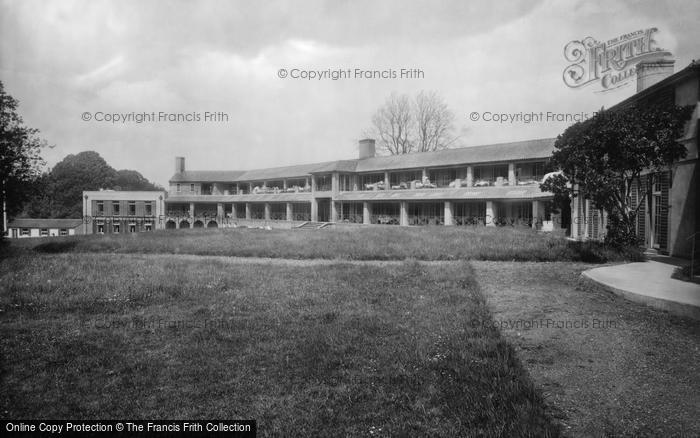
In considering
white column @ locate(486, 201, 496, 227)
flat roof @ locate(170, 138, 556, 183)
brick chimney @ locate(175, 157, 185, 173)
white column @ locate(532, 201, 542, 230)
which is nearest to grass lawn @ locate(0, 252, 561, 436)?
white column @ locate(532, 201, 542, 230)

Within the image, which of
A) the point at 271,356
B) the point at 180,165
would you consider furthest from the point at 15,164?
the point at 180,165

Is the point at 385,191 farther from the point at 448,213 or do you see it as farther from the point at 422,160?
the point at 448,213

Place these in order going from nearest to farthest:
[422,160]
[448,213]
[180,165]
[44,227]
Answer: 1. [448,213]
2. [422,160]
3. [44,227]
4. [180,165]

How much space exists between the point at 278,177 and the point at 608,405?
139 feet

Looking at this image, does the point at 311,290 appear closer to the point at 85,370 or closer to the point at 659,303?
the point at 85,370

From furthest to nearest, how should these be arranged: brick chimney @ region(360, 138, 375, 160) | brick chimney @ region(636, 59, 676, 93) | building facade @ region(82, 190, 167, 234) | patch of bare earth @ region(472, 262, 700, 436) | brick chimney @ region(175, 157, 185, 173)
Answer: brick chimney @ region(175, 157, 185, 173), building facade @ region(82, 190, 167, 234), brick chimney @ region(360, 138, 375, 160), brick chimney @ region(636, 59, 676, 93), patch of bare earth @ region(472, 262, 700, 436)

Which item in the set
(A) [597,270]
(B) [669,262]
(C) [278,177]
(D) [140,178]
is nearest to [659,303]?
(A) [597,270]

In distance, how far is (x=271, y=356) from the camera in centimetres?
511

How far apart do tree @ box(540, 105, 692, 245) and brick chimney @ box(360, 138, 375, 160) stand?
89.2ft

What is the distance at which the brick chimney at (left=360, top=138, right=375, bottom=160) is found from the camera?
39.5m

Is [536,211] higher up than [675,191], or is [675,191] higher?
[675,191]

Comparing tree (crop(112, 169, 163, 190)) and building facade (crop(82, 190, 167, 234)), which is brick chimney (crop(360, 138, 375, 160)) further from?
tree (crop(112, 169, 163, 190))

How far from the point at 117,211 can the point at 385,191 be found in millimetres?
28040

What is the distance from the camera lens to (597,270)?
918cm
